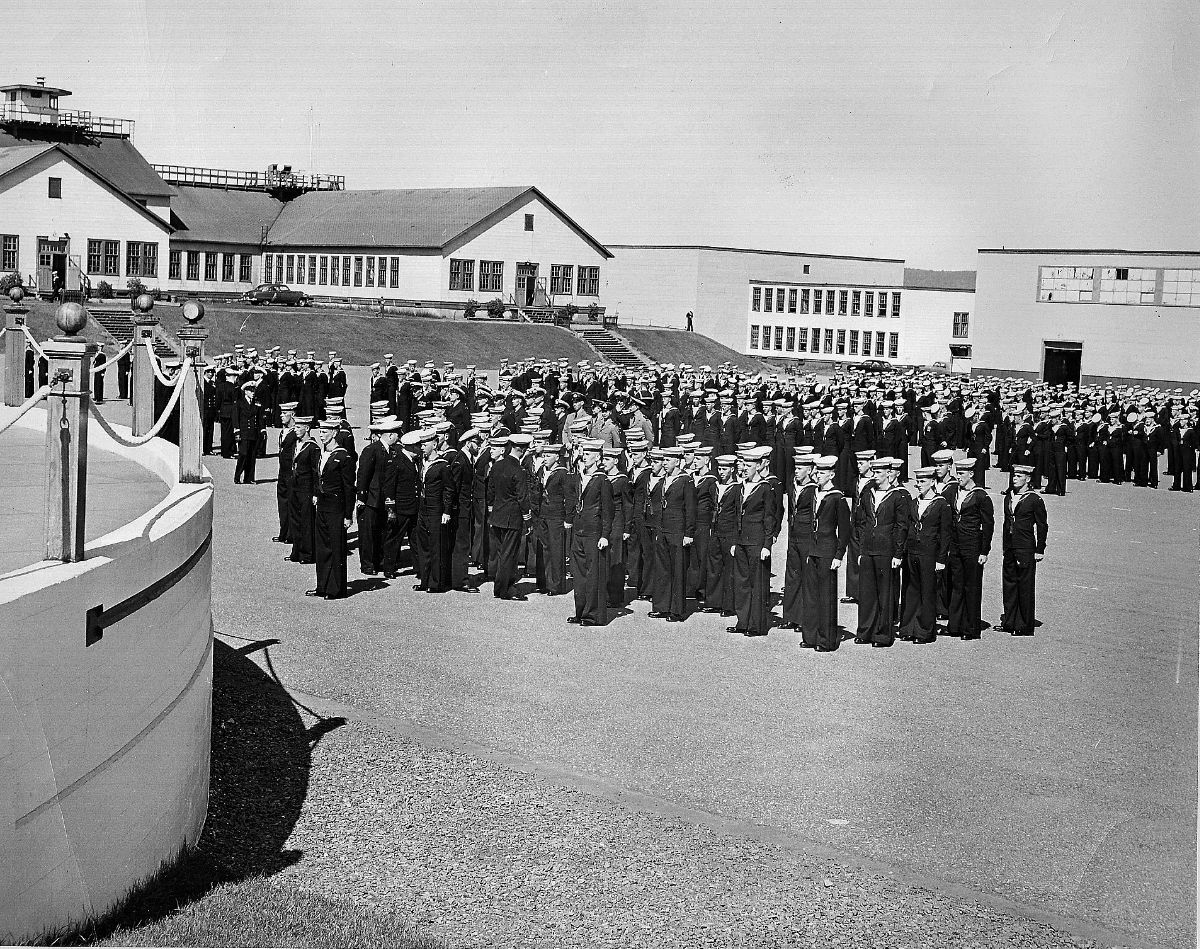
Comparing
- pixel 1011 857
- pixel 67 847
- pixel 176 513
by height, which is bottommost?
pixel 1011 857

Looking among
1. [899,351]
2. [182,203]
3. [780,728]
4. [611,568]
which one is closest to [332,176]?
[182,203]

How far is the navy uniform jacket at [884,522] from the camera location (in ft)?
43.2

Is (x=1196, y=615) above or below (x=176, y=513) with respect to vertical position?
below

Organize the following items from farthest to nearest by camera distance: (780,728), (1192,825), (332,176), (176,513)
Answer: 1. (332,176)
2. (780,728)
3. (1192,825)
4. (176,513)

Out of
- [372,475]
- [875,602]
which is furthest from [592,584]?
[372,475]

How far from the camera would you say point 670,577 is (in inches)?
556

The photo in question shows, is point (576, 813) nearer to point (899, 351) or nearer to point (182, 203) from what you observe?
point (182, 203)

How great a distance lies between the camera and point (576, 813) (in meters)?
8.34

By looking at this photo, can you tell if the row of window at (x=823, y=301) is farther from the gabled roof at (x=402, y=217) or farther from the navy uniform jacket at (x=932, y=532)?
the navy uniform jacket at (x=932, y=532)

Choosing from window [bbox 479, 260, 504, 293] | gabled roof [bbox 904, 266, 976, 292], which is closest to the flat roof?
gabled roof [bbox 904, 266, 976, 292]

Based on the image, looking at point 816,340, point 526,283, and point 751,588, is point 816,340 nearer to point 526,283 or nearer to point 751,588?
point 526,283

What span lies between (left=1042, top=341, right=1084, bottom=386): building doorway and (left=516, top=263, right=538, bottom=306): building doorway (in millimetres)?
23907

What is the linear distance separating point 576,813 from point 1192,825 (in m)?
3.80

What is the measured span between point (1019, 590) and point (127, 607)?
987 centimetres
